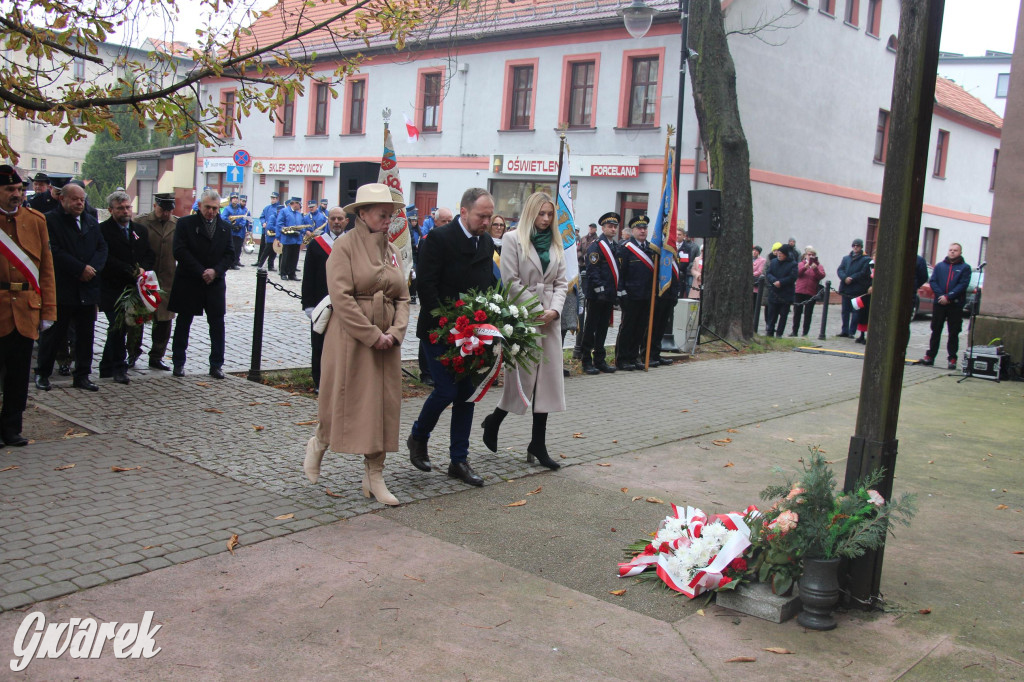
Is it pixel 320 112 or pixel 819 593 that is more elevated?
pixel 320 112

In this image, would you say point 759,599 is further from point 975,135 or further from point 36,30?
point 975,135

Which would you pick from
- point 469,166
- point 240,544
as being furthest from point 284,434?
point 469,166

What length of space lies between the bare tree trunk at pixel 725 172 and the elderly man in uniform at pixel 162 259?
31.1 ft

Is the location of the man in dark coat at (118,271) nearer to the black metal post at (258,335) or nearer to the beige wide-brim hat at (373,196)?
the black metal post at (258,335)

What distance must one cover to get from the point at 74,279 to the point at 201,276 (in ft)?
4.55

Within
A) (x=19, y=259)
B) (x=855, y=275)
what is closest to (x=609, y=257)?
(x=19, y=259)

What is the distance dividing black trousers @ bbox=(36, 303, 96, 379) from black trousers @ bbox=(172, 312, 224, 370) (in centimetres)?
101

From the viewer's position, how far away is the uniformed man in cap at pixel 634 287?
12.8 metres

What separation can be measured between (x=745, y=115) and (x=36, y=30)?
70.3 ft

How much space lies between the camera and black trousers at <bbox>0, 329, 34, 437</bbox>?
6629mm

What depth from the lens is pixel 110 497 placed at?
5.61m

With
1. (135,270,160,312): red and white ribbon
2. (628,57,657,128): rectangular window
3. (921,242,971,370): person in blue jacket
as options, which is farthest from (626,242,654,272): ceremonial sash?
(628,57,657,128): rectangular window

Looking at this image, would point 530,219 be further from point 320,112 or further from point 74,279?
point 320,112

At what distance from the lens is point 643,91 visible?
86.3 ft
